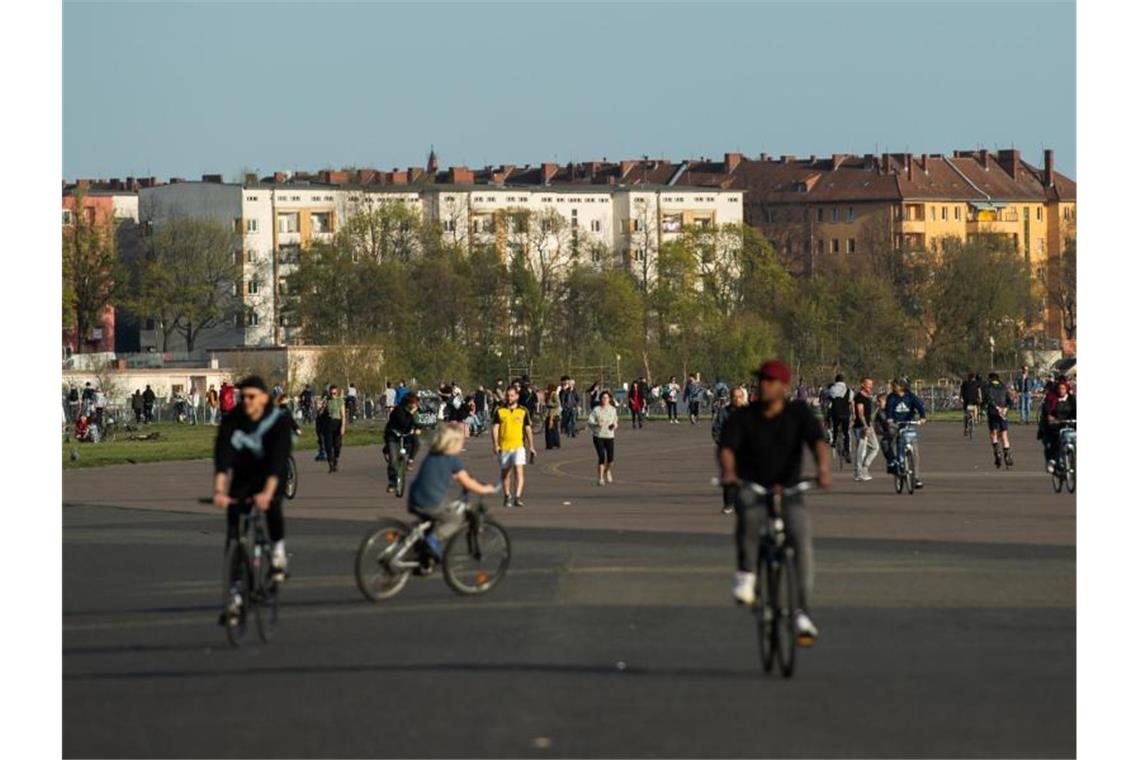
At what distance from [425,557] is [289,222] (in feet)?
510

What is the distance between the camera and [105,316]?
501ft

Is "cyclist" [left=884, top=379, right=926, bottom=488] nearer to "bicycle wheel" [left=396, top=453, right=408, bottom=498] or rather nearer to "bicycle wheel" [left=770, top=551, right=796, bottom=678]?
"bicycle wheel" [left=396, top=453, right=408, bottom=498]

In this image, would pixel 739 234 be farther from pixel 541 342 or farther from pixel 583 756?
Result: pixel 583 756

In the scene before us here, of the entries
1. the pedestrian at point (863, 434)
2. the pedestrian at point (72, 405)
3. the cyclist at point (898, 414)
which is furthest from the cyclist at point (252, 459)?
the pedestrian at point (72, 405)

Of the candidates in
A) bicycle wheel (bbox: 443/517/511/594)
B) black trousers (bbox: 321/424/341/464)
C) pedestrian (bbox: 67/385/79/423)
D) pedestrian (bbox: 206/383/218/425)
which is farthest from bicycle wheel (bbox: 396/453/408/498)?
pedestrian (bbox: 67/385/79/423)

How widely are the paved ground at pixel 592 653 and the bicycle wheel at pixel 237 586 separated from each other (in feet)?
0.78

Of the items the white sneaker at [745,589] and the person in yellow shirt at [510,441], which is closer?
the white sneaker at [745,589]

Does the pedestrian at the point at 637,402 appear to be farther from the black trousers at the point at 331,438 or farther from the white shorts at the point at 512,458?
the white shorts at the point at 512,458

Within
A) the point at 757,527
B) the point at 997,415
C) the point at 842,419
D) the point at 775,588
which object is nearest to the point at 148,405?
the point at 842,419

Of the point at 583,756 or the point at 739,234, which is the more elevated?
the point at 739,234

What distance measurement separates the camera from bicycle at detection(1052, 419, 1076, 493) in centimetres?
3622

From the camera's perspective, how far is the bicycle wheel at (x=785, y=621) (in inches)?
608
